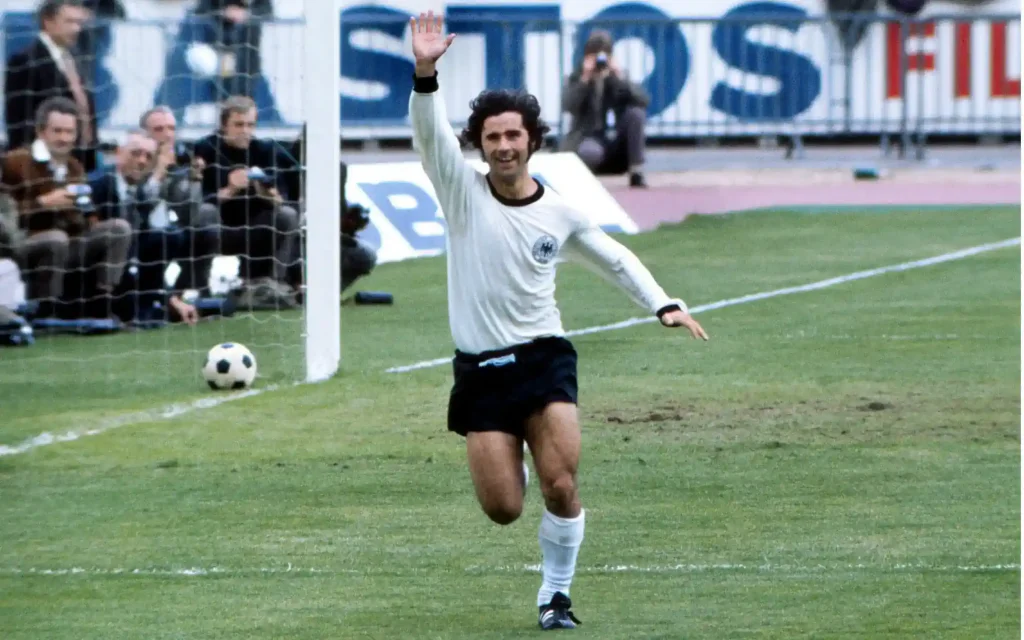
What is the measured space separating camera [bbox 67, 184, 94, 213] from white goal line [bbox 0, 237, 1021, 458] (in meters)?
2.69

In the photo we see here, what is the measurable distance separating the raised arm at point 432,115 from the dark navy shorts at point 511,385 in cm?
63

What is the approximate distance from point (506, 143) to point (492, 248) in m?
0.37

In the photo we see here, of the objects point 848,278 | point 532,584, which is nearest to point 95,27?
point 848,278

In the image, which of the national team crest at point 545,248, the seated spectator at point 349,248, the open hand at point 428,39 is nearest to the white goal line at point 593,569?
the national team crest at point 545,248

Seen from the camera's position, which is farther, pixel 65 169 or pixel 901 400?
pixel 65 169

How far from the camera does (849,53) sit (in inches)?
944

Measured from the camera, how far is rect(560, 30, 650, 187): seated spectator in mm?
21250

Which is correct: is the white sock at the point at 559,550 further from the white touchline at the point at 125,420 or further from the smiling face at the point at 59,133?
the smiling face at the point at 59,133

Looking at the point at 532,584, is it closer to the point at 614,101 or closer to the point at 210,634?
the point at 210,634

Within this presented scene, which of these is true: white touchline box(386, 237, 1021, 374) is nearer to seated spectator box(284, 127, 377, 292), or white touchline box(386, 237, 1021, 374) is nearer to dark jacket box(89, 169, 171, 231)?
seated spectator box(284, 127, 377, 292)

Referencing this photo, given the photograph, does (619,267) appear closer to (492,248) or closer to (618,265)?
(618,265)

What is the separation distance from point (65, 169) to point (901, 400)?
20.3ft

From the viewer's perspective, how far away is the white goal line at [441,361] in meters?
10.7

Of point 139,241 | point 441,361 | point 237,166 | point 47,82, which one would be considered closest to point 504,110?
point 441,361
